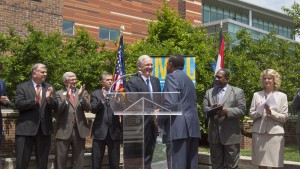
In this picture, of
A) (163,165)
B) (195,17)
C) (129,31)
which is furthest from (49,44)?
(195,17)

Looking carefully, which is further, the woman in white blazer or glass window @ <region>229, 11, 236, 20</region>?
glass window @ <region>229, 11, 236, 20</region>

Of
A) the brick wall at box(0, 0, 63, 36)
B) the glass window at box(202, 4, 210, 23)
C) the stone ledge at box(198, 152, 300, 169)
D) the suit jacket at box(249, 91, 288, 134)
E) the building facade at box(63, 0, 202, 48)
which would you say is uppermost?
the glass window at box(202, 4, 210, 23)

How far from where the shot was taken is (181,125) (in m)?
5.66

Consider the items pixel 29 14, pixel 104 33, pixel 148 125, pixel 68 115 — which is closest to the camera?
pixel 148 125

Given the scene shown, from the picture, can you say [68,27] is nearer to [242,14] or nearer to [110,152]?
[110,152]

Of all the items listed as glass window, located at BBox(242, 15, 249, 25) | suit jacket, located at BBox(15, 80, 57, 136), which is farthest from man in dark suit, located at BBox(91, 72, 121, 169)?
glass window, located at BBox(242, 15, 249, 25)

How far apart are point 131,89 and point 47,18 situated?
10275 mm

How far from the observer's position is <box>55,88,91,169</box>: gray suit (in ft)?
22.2

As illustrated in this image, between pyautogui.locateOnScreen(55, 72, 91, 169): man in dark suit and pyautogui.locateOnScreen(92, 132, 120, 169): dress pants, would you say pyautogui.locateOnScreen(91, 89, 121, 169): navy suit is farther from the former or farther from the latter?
pyautogui.locateOnScreen(55, 72, 91, 169): man in dark suit

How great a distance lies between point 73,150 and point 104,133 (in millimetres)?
655

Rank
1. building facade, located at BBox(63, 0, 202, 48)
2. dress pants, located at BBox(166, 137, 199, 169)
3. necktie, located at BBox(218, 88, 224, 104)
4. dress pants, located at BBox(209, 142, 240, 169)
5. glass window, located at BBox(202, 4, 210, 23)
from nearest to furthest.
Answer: dress pants, located at BBox(166, 137, 199, 169)
dress pants, located at BBox(209, 142, 240, 169)
necktie, located at BBox(218, 88, 224, 104)
building facade, located at BBox(63, 0, 202, 48)
glass window, located at BBox(202, 4, 210, 23)

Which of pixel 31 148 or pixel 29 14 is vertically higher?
pixel 29 14

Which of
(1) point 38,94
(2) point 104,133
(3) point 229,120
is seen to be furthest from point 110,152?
(3) point 229,120

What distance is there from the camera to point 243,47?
1391 centimetres
